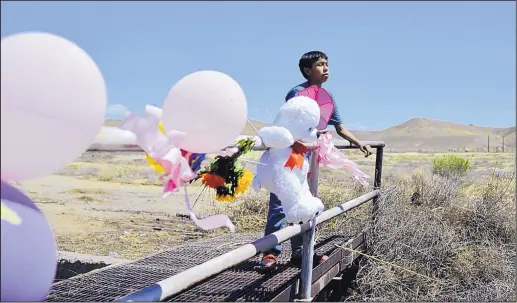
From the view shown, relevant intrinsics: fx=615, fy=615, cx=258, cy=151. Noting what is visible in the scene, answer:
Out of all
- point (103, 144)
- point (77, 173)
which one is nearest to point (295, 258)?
point (103, 144)

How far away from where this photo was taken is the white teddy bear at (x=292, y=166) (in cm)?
312

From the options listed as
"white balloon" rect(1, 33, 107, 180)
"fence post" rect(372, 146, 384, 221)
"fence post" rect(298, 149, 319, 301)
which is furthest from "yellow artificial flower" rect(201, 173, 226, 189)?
"fence post" rect(372, 146, 384, 221)

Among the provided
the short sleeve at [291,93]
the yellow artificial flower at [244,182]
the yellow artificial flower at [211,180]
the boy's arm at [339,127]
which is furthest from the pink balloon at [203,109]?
the boy's arm at [339,127]

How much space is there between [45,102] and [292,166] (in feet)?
5.73

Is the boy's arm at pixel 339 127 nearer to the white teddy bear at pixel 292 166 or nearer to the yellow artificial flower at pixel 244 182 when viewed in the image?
the white teddy bear at pixel 292 166

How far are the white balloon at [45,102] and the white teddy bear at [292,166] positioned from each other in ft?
5.06

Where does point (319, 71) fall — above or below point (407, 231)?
above

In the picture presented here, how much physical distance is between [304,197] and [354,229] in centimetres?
320

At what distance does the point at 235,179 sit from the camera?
2600 mm

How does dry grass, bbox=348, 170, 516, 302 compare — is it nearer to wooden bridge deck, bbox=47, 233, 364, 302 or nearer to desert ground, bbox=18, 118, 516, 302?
desert ground, bbox=18, 118, 516, 302

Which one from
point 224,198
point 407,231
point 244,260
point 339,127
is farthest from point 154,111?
point 407,231

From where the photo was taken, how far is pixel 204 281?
372 cm

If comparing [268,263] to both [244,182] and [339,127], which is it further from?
[244,182]

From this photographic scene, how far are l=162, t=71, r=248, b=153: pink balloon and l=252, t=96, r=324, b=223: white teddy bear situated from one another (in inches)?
34.8
